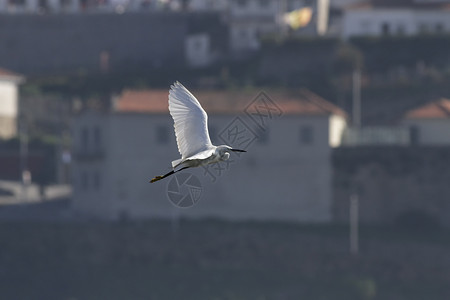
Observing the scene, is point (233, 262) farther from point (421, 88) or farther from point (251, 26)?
point (251, 26)

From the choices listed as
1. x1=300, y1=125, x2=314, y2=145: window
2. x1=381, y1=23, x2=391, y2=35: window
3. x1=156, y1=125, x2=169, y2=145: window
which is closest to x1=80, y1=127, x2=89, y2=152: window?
x1=156, y1=125, x2=169, y2=145: window

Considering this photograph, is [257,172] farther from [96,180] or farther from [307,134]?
[96,180]

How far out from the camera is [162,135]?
98.0 m

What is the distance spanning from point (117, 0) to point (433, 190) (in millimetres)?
48456

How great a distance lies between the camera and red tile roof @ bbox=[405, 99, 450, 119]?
100625 mm

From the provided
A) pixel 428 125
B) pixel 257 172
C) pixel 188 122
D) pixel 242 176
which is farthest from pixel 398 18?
pixel 188 122

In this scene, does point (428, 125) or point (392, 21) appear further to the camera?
point (392, 21)

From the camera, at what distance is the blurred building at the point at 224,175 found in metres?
96.9

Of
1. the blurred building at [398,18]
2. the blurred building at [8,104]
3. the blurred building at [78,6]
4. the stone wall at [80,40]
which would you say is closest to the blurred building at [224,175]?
the blurred building at [8,104]

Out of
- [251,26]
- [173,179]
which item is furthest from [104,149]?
[173,179]

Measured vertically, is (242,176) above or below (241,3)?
below

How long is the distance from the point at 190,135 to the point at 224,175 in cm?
7476

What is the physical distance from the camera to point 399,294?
278ft

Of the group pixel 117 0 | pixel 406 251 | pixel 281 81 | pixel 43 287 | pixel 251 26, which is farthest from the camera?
pixel 117 0
